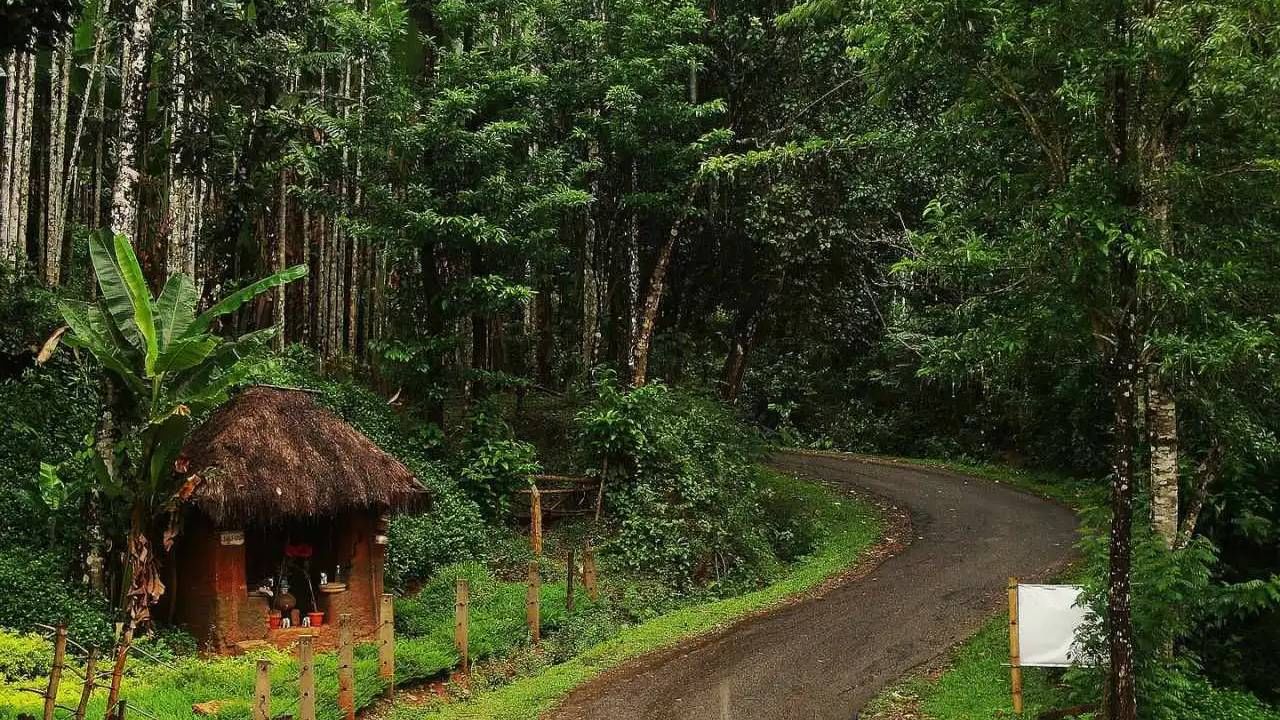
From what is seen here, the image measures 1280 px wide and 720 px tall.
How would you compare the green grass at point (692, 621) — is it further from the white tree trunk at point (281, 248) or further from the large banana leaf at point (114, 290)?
the white tree trunk at point (281, 248)

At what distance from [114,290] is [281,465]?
8.32 ft

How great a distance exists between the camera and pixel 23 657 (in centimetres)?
855

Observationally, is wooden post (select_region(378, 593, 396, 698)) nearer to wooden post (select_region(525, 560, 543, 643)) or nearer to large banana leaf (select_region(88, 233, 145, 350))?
wooden post (select_region(525, 560, 543, 643))

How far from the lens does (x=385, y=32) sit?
15500 millimetres

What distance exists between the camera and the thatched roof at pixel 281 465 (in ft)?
34.2

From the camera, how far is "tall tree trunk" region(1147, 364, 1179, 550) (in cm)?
820

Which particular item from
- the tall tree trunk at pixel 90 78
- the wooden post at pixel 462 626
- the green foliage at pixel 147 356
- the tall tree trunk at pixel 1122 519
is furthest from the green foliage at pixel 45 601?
the tall tree trunk at pixel 1122 519

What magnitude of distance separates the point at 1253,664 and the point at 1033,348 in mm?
3854

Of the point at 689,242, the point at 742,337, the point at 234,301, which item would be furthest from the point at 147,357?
the point at 742,337

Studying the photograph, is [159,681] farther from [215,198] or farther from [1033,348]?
[215,198]

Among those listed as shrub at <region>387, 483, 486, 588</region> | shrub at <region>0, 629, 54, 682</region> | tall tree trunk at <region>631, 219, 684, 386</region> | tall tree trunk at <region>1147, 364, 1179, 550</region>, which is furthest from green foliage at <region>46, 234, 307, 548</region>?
tall tree trunk at <region>631, 219, 684, 386</region>

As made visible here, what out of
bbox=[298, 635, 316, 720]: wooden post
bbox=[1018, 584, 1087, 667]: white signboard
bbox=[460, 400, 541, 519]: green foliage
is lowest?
bbox=[298, 635, 316, 720]: wooden post

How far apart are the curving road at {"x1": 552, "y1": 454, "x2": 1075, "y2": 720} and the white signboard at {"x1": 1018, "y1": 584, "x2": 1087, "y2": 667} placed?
1706mm

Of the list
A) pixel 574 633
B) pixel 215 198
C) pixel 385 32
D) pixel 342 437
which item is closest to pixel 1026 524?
pixel 574 633
